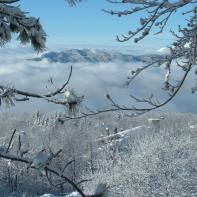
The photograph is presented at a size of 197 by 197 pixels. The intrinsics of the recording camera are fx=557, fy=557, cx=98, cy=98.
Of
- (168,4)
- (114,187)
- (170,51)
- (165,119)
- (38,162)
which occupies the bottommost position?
(165,119)

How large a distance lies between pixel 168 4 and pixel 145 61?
705mm

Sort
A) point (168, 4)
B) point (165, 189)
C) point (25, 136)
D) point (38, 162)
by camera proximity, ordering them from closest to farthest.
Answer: point (38, 162) → point (168, 4) → point (165, 189) → point (25, 136)

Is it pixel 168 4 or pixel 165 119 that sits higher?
pixel 168 4

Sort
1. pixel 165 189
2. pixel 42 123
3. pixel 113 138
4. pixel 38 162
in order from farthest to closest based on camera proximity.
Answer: pixel 42 123 < pixel 113 138 < pixel 165 189 < pixel 38 162

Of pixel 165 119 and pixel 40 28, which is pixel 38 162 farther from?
pixel 165 119

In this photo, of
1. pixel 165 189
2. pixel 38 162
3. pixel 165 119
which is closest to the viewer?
pixel 38 162

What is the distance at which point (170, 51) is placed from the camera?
556 centimetres

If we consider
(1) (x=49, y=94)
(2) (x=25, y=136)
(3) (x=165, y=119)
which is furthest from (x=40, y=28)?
(3) (x=165, y=119)

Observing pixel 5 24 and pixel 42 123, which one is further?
pixel 42 123

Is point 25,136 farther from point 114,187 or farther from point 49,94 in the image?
point 49,94

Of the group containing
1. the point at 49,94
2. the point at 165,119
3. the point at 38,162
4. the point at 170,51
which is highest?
the point at 170,51

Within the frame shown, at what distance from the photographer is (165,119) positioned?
122m

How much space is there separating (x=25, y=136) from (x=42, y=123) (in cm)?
1170

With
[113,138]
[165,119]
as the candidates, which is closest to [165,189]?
[113,138]
